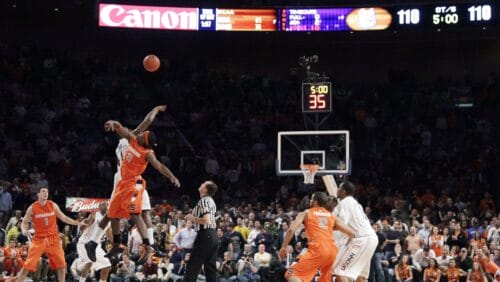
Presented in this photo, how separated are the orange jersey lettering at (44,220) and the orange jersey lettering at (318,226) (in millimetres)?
5363

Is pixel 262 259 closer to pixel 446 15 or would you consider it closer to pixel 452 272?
pixel 452 272

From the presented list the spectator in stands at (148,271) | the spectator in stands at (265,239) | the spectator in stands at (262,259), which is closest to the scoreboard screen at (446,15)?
the spectator in stands at (265,239)

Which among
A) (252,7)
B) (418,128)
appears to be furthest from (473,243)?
(252,7)

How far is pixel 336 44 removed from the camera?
3184 centimetres

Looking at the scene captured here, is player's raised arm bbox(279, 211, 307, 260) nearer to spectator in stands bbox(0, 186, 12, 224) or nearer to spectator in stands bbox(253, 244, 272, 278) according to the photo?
spectator in stands bbox(253, 244, 272, 278)

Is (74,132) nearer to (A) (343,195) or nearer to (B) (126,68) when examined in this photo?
(B) (126,68)

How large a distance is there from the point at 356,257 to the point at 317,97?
8.65 meters

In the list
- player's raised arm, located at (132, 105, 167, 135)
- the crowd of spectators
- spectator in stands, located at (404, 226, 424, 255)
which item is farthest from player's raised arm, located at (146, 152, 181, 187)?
spectator in stands, located at (404, 226, 424, 255)

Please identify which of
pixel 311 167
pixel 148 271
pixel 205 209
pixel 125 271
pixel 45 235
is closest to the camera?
pixel 205 209

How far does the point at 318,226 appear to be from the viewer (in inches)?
444

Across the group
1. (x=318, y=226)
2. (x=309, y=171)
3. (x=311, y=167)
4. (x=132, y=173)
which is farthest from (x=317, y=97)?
(x=318, y=226)

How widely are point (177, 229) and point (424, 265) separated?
6072mm

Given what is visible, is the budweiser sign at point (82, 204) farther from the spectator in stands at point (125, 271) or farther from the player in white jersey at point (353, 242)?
the player in white jersey at point (353, 242)

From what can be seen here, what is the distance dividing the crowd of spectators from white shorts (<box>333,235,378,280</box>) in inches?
257
